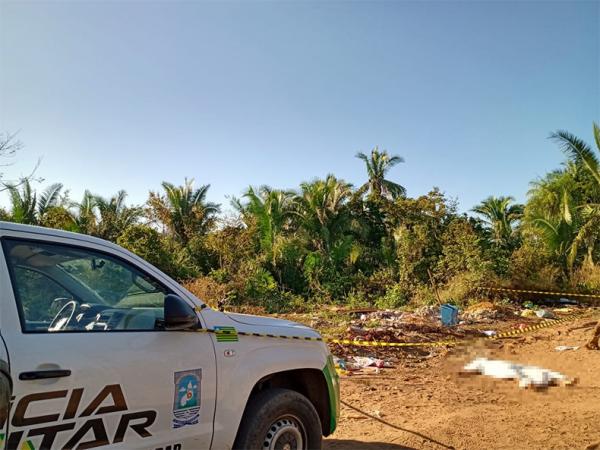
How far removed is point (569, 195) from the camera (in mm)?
21703

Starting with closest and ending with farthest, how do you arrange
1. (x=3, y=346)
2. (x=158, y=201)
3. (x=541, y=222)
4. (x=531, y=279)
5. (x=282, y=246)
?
1. (x=3, y=346)
2. (x=531, y=279)
3. (x=541, y=222)
4. (x=282, y=246)
5. (x=158, y=201)

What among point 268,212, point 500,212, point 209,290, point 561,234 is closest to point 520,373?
point 209,290

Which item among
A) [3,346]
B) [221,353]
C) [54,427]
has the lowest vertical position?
[54,427]

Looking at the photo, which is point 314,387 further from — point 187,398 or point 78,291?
point 78,291

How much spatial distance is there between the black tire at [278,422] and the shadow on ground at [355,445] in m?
1.24

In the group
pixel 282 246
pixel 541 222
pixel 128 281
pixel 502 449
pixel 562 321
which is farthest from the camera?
pixel 282 246

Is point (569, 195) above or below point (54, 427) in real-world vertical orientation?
above

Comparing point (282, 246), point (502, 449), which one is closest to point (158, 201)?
point (282, 246)

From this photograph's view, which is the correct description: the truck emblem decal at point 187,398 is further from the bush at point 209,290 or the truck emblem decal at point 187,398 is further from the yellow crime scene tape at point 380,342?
the bush at point 209,290

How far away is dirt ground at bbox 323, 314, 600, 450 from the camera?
15.9 feet

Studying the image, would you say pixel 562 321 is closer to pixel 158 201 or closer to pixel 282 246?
pixel 282 246

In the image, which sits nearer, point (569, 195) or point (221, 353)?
point (221, 353)

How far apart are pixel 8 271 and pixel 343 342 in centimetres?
770

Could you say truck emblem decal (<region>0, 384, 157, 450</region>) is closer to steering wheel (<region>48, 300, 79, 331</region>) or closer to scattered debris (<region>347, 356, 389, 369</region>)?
steering wheel (<region>48, 300, 79, 331</region>)
